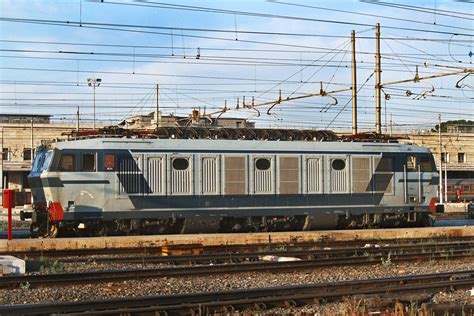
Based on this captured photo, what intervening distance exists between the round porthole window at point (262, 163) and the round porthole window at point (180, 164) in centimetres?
265

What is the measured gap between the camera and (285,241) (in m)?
23.9

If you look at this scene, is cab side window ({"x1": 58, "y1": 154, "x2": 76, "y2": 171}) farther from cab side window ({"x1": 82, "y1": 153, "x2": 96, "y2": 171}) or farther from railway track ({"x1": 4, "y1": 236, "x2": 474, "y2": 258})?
railway track ({"x1": 4, "y1": 236, "x2": 474, "y2": 258})

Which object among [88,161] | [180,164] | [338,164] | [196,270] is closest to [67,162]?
[88,161]

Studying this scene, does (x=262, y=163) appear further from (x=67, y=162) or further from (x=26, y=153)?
(x=26, y=153)

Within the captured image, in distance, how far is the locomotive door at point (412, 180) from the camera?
27547 millimetres

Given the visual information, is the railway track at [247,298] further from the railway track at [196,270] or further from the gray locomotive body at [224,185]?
the gray locomotive body at [224,185]

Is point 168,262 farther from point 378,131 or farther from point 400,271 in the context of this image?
point 378,131

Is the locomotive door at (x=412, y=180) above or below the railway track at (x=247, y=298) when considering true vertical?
above

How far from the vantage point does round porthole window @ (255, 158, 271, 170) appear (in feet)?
83.1

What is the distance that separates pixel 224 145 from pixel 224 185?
144 centimetres

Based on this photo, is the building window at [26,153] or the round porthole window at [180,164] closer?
the round porthole window at [180,164]

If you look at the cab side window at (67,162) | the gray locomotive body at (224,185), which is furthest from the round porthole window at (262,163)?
the cab side window at (67,162)

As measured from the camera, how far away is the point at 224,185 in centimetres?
2489

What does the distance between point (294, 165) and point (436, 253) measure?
24.3ft
